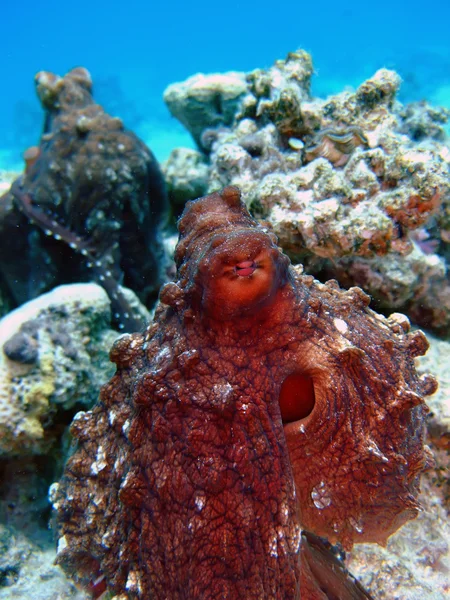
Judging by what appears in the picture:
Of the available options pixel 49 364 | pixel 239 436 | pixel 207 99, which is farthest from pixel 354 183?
pixel 207 99

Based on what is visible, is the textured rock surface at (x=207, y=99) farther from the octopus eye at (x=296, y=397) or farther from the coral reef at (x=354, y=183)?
the octopus eye at (x=296, y=397)

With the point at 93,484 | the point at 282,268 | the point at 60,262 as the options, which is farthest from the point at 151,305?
the point at 282,268

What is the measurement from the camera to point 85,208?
15.6ft

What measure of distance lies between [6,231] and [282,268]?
444cm

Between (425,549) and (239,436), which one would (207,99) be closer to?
(239,436)

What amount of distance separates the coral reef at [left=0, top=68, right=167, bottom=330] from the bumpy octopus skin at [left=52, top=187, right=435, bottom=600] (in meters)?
2.57

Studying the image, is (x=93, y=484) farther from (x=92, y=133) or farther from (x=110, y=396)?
(x=92, y=133)

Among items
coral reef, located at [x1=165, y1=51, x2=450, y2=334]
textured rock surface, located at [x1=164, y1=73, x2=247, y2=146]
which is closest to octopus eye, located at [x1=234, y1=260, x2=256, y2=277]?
coral reef, located at [x1=165, y1=51, x2=450, y2=334]

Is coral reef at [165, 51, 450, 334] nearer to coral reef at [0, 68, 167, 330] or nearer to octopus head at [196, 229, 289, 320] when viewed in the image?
coral reef at [0, 68, 167, 330]

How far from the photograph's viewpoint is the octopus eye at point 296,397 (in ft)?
6.44

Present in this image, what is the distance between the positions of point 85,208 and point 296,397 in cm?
372

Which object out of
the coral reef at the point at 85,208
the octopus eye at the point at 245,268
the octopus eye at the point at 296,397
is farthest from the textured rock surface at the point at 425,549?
the coral reef at the point at 85,208

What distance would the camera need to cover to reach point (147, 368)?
78.0 inches

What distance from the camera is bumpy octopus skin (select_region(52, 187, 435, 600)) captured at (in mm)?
1708
